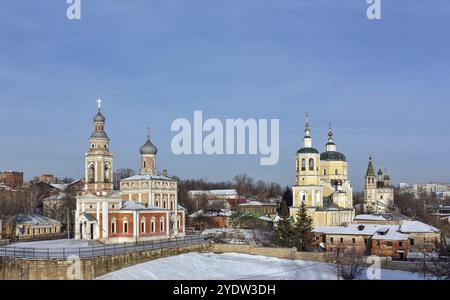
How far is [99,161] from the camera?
3809 cm

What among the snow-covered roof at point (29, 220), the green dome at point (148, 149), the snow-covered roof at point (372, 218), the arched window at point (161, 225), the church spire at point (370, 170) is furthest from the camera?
the church spire at point (370, 170)

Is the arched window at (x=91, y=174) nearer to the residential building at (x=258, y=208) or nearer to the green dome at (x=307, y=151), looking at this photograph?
the green dome at (x=307, y=151)

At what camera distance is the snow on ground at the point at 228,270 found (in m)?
27.2

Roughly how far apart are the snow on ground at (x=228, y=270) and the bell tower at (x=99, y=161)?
29.4 feet

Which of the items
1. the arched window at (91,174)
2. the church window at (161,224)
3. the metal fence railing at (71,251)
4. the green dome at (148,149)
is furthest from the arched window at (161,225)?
the green dome at (148,149)

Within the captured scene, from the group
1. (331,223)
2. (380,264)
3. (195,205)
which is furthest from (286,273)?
A: (195,205)

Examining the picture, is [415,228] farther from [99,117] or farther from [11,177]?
[11,177]

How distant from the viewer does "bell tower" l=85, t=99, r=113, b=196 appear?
37.8 metres

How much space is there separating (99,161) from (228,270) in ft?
45.9

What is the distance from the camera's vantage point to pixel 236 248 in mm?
36250

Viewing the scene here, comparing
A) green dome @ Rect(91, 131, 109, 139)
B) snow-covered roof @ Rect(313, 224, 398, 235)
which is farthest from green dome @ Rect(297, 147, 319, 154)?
green dome @ Rect(91, 131, 109, 139)

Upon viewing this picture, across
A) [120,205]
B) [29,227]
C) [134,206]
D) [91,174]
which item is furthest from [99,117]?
[29,227]

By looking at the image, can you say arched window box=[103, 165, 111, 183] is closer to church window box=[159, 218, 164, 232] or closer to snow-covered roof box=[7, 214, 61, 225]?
church window box=[159, 218, 164, 232]

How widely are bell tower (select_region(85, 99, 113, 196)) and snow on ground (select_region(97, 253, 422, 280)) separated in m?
8.96
